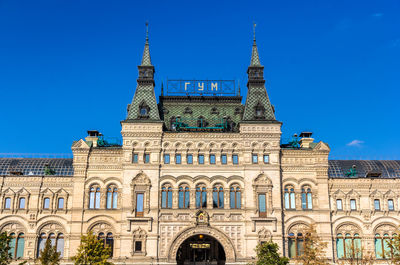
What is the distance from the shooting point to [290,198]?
6500 cm

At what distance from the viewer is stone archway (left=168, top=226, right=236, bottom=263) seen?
61.5 meters

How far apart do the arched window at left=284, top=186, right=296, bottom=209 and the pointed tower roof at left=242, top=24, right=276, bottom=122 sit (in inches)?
400

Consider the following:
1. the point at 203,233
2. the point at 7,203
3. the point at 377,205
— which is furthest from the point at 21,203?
the point at 377,205

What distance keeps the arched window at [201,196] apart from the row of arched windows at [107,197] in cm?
1145

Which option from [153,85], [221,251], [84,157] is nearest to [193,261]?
[221,251]

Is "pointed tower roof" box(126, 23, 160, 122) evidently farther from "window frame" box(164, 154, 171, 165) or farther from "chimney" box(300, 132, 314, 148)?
"chimney" box(300, 132, 314, 148)

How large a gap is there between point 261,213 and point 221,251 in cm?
1175

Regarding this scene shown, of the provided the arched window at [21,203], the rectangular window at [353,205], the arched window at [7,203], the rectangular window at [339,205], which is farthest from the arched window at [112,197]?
the rectangular window at [353,205]

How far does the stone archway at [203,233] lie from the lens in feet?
202

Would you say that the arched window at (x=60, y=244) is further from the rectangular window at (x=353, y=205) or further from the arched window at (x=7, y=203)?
the rectangular window at (x=353, y=205)

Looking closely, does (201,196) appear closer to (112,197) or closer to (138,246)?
(138,246)

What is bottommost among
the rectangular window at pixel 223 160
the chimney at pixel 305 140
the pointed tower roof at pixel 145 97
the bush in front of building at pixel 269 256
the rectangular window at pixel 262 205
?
the bush in front of building at pixel 269 256

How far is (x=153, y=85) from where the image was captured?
70.4 m

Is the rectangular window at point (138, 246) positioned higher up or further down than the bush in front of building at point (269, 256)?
higher up
